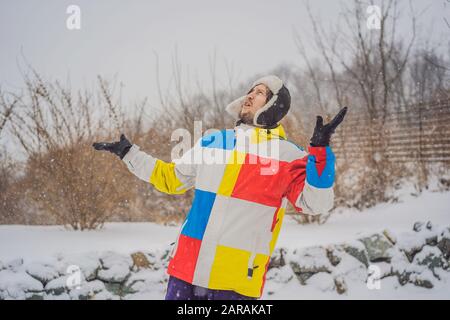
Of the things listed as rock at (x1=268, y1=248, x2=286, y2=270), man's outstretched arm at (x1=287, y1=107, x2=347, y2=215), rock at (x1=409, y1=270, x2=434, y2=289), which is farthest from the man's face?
rock at (x1=409, y1=270, x2=434, y2=289)

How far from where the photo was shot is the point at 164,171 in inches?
67.2

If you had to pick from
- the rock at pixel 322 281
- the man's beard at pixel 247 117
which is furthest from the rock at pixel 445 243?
the man's beard at pixel 247 117

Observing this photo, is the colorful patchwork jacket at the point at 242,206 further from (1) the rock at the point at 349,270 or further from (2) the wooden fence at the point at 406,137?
(2) the wooden fence at the point at 406,137

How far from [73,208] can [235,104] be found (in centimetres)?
293

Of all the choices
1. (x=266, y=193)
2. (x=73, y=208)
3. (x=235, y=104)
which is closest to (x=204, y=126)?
(x=73, y=208)

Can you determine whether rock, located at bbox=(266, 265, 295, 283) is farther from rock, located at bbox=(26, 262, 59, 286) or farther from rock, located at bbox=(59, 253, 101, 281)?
rock, located at bbox=(26, 262, 59, 286)

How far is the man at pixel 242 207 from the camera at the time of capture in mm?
1450

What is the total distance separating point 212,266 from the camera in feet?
4.79

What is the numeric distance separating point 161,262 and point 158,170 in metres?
2.20

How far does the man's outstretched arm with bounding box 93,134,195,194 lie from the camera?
1.70 metres

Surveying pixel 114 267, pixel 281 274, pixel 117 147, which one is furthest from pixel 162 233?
pixel 117 147

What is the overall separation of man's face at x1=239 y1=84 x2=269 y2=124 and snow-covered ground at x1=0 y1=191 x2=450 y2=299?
2.36 metres

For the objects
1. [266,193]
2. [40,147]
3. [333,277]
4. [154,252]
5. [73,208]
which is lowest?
[333,277]
